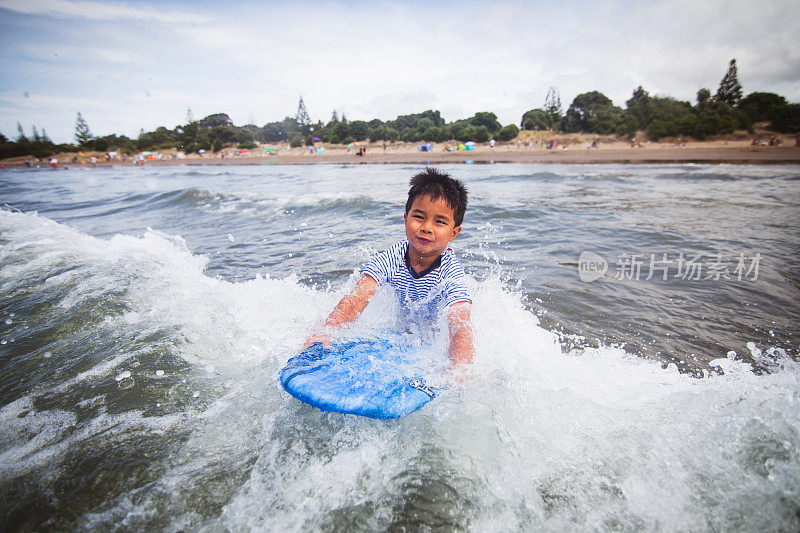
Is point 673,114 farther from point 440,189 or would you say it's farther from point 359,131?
point 440,189

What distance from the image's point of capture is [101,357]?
236 cm

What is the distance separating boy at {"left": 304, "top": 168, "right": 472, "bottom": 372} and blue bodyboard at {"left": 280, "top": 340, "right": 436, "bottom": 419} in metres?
0.21

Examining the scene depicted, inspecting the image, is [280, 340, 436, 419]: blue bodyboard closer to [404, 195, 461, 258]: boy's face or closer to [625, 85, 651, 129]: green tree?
[404, 195, 461, 258]: boy's face

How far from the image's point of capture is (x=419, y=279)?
2.74 m

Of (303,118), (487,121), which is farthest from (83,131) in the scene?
(487,121)

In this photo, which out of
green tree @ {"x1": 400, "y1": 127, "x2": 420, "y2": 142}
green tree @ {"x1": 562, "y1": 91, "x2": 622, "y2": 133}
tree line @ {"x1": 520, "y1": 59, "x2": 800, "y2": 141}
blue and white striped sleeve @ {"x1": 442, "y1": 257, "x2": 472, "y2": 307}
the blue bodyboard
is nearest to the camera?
the blue bodyboard

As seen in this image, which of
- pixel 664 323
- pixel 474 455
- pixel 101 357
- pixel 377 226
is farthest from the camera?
pixel 377 226

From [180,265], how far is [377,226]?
3.88 metres

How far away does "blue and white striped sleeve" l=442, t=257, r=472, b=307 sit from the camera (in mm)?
2557

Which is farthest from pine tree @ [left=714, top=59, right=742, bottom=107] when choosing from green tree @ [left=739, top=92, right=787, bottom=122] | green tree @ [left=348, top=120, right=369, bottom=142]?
green tree @ [left=348, top=120, right=369, bottom=142]

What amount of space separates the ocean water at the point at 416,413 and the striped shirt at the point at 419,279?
1.14ft

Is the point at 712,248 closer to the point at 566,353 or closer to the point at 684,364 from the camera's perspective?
the point at 684,364

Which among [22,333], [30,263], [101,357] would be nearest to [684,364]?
[101,357]

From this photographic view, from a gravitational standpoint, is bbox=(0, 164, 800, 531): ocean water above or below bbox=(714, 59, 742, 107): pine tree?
below
